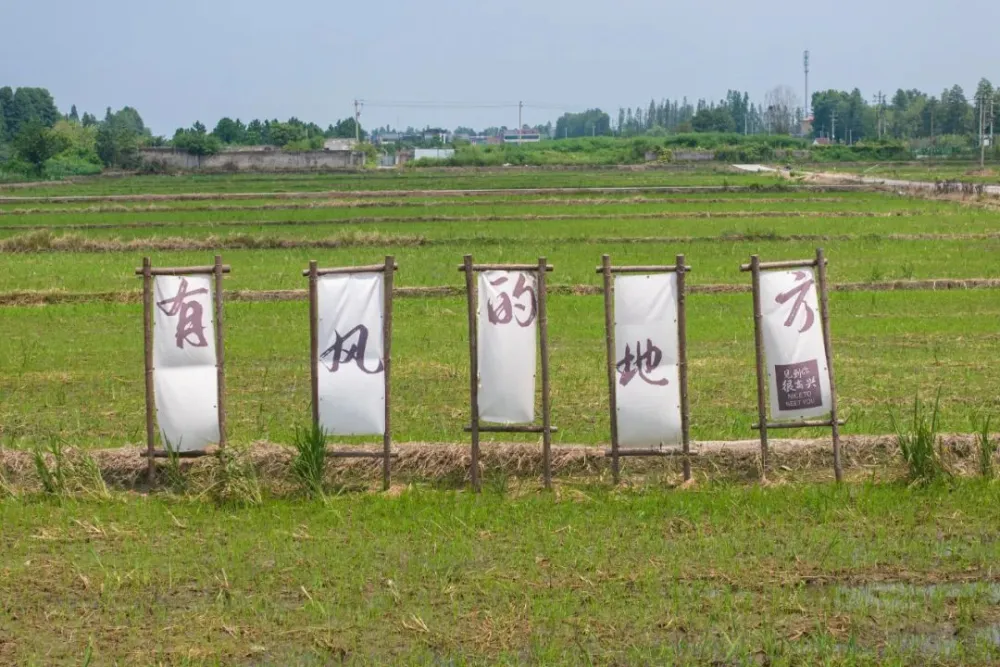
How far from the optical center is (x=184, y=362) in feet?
33.3

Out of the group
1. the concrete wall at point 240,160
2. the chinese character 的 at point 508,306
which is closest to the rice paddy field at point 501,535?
→ the chinese character 的 at point 508,306

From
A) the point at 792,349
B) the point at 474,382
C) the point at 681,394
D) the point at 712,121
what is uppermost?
the point at 712,121

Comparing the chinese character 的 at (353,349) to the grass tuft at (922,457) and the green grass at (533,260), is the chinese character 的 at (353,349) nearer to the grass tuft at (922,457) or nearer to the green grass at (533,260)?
the grass tuft at (922,457)

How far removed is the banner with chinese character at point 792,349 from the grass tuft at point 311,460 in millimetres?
3553

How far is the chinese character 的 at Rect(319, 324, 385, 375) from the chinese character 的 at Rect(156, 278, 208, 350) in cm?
106

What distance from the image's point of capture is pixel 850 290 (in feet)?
70.1

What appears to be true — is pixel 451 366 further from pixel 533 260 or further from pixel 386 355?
pixel 533 260

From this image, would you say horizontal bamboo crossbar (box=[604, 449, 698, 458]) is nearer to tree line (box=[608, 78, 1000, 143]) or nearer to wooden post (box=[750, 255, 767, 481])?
wooden post (box=[750, 255, 767, 481])

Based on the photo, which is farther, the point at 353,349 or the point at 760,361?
the point at 760,361

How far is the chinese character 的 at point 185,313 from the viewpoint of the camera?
33.1 feet

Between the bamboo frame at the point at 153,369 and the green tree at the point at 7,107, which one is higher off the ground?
the green tree at the point at 7,107

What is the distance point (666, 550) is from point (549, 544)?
2.53 ft

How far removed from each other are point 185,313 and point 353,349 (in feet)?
4.41

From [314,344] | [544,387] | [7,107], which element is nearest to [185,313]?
[314,344]
